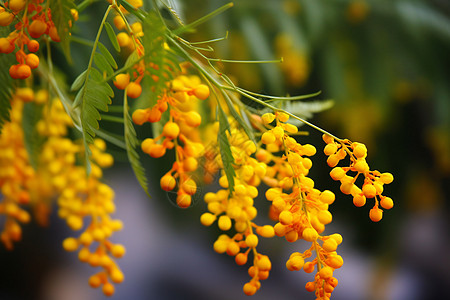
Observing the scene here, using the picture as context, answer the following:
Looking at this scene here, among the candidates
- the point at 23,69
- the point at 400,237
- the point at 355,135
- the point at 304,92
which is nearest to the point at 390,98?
the point at 355,135

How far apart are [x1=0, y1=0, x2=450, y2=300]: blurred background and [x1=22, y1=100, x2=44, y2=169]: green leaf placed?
14cm

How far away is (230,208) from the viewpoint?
0.35 meters

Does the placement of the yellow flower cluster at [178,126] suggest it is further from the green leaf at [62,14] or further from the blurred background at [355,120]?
the blurred background at [355,120]

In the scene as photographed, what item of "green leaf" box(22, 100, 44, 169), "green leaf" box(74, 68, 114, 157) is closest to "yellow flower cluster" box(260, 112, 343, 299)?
"green leaf" box(74, 68, 114, 157)

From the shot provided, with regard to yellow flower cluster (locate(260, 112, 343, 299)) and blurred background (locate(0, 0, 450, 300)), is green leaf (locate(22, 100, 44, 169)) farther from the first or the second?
yellow flower cluster (locate(260, 112, 343, 299))

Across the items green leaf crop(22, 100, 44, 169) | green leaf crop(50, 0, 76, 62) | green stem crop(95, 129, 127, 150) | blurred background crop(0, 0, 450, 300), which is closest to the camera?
green leaf crop(50, 0, 76, 62)

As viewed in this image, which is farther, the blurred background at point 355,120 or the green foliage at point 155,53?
the blurred background at point 355,120

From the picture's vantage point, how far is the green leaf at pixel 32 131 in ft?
1.70

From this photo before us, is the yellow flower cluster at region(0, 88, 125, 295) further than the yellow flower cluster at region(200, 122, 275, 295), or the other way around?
the yellow flower cluster at region(0, 88, 125, 295)

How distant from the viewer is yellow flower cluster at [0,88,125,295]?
0.48 metres

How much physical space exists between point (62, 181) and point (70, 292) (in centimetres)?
192

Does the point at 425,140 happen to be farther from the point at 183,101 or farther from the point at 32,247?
the point at 32,247

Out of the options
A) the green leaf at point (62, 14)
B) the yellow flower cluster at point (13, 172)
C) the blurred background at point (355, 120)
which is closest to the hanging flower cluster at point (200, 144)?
the green leaf at point (62, 14)

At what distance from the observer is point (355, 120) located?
1.18m
